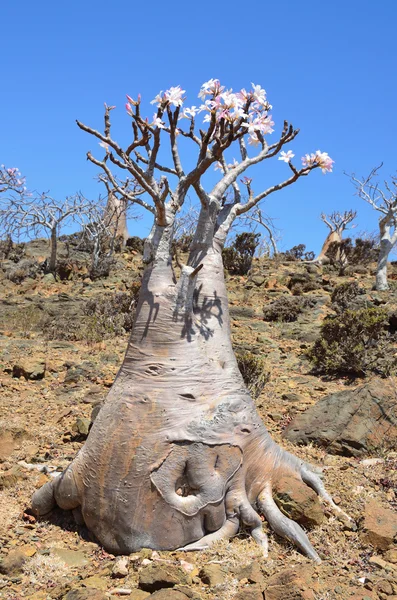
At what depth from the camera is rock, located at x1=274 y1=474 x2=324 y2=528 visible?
10.2ft

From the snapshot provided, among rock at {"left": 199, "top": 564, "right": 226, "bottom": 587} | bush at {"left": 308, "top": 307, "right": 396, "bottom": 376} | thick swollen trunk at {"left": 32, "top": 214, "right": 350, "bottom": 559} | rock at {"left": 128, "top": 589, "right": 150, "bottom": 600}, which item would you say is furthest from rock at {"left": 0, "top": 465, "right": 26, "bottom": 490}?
bush at {"left": 308, "top": 307, "right": 396, "bottom": 376}

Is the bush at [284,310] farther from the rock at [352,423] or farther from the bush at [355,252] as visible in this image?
the bush at [355,252]

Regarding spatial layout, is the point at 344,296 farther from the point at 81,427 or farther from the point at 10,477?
the point at 10,477

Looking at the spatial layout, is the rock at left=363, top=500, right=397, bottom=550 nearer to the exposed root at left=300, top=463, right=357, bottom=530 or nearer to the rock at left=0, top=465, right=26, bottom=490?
the exposed root at left=300, top=463, right=357, bottom=530

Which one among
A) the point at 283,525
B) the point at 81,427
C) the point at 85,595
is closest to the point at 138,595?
the point at 85,595

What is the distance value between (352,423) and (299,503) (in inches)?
62.2

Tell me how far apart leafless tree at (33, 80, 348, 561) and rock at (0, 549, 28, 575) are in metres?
0.46

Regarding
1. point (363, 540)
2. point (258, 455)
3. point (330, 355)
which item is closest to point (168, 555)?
point (258, 455)

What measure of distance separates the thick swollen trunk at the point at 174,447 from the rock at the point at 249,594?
0.54 meters

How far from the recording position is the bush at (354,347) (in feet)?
23.0

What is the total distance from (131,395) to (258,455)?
2.93ft

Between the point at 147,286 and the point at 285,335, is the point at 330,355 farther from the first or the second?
the point at 147,286

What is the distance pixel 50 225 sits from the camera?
1619 centimetres

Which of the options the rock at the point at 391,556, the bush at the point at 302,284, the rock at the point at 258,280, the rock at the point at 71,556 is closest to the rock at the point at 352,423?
the rock at the point at 391,556
